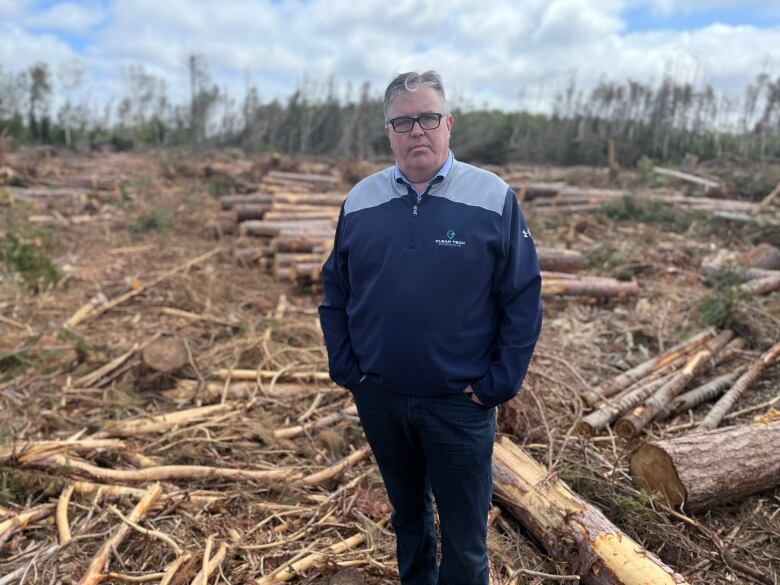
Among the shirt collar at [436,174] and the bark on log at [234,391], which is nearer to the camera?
the shirt collar at [436,174]

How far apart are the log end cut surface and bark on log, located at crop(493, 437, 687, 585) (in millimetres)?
531

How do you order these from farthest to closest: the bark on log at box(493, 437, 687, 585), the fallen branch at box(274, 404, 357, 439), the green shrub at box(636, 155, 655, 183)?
the green shrub at box(636, 155, 655, 183) → the fallen branch at box(274, 404, 357, 439) → the bark on log at box(493, 437, 687, 585)

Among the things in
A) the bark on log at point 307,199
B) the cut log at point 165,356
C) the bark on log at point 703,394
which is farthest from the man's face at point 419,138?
the bark on log at point 307,199

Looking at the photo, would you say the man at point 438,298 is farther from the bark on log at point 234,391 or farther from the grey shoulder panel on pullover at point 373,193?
the bark on log at point 234,391

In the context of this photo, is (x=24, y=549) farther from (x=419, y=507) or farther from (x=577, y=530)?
(x=577, y=530)

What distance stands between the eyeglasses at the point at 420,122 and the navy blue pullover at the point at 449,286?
189 millimetres

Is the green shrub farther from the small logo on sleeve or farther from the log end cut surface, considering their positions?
the small logo on sleeve

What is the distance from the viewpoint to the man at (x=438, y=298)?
203 cm

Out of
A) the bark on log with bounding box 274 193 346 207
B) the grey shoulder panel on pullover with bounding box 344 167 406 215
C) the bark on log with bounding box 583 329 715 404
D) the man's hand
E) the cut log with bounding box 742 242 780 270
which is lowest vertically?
the bark on log with bounding box 583 329 715 404

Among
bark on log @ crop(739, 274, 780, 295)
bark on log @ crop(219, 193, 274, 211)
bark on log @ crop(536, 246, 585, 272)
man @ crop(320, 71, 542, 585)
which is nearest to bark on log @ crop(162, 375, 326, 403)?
man @ crop(320, 71, 542, 585)

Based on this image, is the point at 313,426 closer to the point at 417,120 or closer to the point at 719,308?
the point at 417,120

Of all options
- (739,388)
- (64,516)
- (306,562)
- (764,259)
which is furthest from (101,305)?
(764,259)

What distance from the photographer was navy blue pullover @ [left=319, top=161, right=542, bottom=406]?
79.5 inches

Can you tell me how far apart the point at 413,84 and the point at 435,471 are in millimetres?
1442
